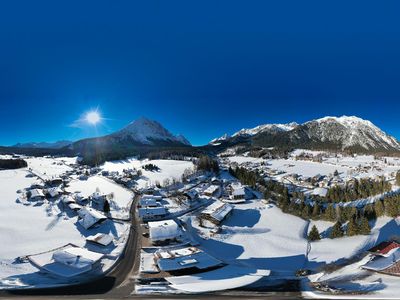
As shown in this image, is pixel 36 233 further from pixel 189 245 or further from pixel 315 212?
pixel 315 212

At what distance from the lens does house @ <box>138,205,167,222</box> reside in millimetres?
67188

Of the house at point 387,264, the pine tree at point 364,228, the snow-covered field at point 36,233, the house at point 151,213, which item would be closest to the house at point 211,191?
the snow-covered field at point 36,233

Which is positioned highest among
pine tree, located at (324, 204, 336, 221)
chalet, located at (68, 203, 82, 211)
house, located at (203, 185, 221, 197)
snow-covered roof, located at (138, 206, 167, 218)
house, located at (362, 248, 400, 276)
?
house, located at (203, 185, 221, 197)

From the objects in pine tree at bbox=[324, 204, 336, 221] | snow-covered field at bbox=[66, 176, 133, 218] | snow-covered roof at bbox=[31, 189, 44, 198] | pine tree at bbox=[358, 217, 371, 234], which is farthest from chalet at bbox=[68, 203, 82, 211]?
pine tree at bbox=[358, 217, 371, 234]

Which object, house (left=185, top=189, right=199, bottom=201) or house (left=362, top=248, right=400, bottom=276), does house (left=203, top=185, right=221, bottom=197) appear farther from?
house (left=362, top=248, right=400, bottom=276)

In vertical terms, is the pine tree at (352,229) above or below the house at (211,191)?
below

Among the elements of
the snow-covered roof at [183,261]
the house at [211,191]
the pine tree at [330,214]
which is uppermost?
the house at [211,191]

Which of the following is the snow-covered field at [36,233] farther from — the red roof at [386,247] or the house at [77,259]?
the red roof at [386,247]

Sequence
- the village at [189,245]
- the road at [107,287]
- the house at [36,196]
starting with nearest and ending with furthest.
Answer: the road at [107,287] < the village at [189,245] < the house at [36,196]

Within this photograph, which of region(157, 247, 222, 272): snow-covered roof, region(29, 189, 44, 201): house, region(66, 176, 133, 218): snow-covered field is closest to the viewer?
region(157, 247, 222, 272): snow-covered roof

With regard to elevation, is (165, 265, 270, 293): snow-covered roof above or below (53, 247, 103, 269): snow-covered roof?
below

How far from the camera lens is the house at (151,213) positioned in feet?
220

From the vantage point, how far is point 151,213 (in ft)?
223

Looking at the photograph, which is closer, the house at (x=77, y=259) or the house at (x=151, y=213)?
the house at (x=77, y=259)
